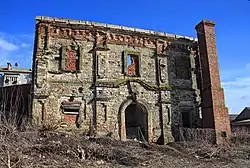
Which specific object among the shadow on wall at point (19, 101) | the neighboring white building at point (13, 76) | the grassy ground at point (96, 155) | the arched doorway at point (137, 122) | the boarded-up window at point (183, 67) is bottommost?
the grassy ground at point (96, 155)

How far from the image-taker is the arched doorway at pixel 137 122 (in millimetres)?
15766

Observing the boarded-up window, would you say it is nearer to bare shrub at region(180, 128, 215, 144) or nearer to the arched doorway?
the arched doorway

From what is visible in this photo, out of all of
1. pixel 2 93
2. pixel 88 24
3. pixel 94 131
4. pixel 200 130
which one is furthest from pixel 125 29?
pixel 2 93

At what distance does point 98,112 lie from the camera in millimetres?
14625

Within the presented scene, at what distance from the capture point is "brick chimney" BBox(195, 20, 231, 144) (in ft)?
50.2

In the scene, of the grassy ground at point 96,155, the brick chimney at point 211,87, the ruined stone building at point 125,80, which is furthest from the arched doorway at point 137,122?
the brick chimney at point 211,87

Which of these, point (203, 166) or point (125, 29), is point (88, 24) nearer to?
point (125, 29)

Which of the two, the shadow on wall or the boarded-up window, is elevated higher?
the boarded-up window

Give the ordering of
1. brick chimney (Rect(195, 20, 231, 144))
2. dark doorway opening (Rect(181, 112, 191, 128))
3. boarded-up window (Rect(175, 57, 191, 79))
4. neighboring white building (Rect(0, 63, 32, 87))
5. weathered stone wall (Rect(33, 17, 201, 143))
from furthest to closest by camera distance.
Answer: neighboring white building (Rect(0, 63, 32, 87)) → boarded-up window (Rect(175, 57, 191, 79)) → dark doorway opening (Rect(181, 112, 191, 128)) → brick chimney (Rect(195, 20, 231, 144)) → weathered stone wall (Rect(33, 17, 201, 143))

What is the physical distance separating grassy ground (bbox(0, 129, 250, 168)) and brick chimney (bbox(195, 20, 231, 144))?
2.86 metres

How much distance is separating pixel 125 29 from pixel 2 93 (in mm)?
9143

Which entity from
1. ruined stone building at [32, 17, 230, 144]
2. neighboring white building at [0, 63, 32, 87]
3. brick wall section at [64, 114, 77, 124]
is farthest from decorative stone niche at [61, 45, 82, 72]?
neighboring white building at [0, 63, 32, 87]

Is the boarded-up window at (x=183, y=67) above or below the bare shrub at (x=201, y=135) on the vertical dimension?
above

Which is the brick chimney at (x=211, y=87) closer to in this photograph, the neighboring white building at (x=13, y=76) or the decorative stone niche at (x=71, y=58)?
the decorative stone niche at (x=71, y=58)
